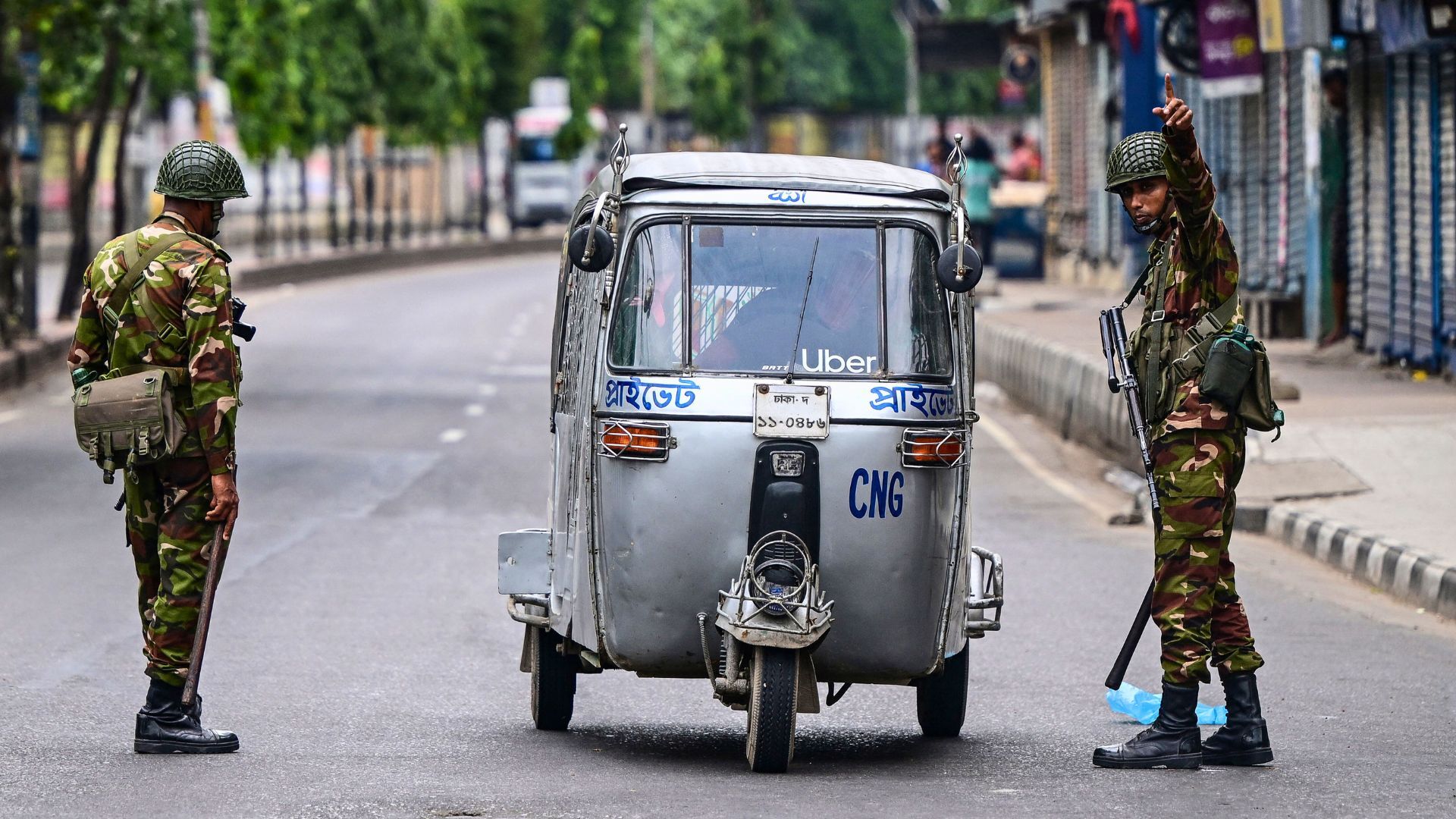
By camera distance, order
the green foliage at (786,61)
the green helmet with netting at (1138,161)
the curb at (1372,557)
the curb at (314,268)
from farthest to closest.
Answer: the green foliage at (786,61)
the curb at (314,268)
the curb at (1372,557)
the green helmet with netting at (1138,161)

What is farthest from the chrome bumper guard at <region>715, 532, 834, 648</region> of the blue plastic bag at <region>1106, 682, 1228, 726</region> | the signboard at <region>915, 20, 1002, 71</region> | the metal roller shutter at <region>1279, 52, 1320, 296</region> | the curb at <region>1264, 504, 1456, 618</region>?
the signboard at <region>915, 20, 1002, 71</region>

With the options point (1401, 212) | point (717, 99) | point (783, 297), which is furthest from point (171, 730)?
point (717, 99)

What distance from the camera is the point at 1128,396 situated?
7.70 metres

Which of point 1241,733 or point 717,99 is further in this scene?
point 717,99

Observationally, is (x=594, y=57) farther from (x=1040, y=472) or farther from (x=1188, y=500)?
(x=1188, y=500)

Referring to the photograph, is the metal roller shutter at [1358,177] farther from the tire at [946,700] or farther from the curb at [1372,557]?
the tire at [946,700]

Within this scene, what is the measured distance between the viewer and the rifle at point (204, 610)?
7.59 meters

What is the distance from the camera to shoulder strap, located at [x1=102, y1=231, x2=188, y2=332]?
7.55m

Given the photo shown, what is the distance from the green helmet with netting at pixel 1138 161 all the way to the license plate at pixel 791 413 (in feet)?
3.48

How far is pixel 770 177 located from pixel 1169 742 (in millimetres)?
2075

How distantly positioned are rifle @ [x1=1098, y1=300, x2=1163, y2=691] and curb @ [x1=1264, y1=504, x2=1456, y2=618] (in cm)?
416

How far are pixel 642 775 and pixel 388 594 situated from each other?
471cm

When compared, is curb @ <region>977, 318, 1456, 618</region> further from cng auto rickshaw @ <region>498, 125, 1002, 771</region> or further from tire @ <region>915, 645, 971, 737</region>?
cng auto rickshaw @ <region>498, 125, 1002, 771</region>

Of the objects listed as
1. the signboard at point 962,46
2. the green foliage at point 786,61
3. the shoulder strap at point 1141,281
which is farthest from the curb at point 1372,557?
the green foliage at point 786,61
